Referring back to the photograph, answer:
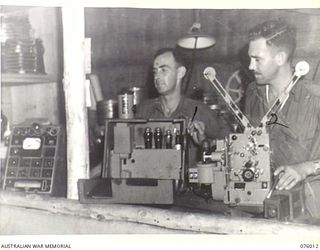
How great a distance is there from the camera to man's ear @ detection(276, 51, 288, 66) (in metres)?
1.24

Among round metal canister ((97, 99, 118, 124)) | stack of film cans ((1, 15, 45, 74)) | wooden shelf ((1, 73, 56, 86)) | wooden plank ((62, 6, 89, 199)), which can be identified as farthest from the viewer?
round metal canister ((97, 99, 118, 124))

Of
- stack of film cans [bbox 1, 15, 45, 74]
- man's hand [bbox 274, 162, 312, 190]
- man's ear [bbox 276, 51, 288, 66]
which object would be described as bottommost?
man's hand [bbox 274, 162, 312, 190]

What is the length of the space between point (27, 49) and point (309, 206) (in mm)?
1141

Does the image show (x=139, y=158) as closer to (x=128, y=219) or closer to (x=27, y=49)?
(x=128, y=219)

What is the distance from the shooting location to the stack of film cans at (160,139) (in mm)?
1129

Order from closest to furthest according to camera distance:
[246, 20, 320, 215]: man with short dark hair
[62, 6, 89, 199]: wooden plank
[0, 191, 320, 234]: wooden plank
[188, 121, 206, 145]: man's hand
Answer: [0, 191, 320, 234]: wooden plank < [246, 20, 320, 215]: man with short dark hair < [62, 6, 89, 199]: wooden plank < [188, 121, 206, 145]: man's hand

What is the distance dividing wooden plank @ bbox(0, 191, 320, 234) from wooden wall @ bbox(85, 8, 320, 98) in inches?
54.7

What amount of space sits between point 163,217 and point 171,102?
69cm

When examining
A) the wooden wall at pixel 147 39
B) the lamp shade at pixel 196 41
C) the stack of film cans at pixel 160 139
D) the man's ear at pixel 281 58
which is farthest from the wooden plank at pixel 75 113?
the wooden wall at pixel 147 39

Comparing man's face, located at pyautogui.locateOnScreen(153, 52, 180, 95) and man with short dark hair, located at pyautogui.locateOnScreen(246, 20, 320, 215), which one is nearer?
man with short dark hair, located at pyautogui.locateOnScreen(246, 20, 320, 215)

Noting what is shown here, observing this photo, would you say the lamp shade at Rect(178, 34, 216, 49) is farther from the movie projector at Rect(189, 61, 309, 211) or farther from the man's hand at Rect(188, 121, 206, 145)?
the movie projector at Rect(189, 61, 309, 211)

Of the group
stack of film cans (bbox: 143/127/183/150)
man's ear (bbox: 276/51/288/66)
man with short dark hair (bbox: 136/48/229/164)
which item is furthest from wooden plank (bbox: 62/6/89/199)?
man's ear (bbox: 276/51/288/66)

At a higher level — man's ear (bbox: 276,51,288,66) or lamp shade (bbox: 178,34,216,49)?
lamp shade (bbox: 178,34,216,49)
